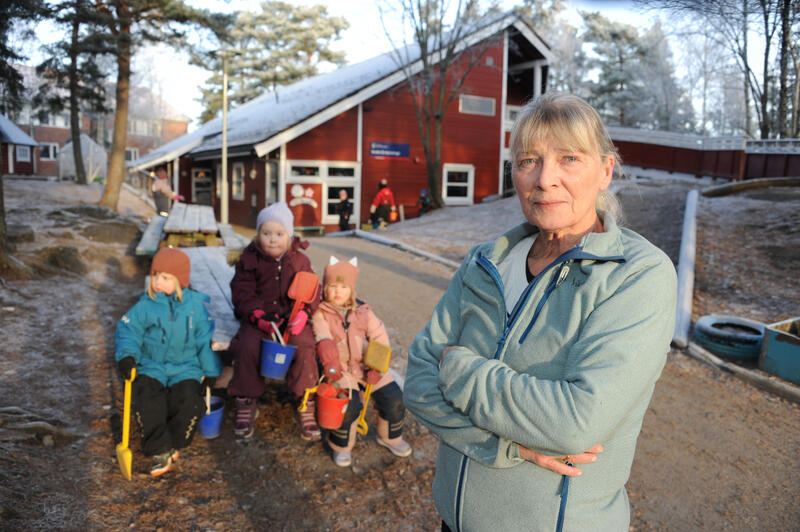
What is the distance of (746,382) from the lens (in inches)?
222

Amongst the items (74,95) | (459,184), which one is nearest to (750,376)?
(459,184)

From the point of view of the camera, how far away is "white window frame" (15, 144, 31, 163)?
45.6m

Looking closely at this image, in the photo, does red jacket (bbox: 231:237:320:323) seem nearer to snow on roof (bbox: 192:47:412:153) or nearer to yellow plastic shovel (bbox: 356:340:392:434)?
yellow plastic shovel (bbox: 356:340:392:434)

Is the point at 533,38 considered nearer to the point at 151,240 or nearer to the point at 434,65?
the point at 434,65

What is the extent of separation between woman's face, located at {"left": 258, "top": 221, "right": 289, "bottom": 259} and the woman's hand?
3414mm

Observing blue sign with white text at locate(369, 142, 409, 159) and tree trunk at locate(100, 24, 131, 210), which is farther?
blue sign with white text at locate(369, 142, 409, 159)

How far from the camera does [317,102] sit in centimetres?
2239

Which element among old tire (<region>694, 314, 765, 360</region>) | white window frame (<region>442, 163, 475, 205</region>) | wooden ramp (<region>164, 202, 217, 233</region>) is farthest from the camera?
white window frame (<region>442, 163, 475, 205</region>)

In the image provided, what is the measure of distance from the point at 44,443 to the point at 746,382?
6.18 m

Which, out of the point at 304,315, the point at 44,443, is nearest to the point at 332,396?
the point at 304,315

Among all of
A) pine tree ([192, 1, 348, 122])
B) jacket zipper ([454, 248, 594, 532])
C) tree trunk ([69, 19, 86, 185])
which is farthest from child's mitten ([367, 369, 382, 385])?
pine tree ([192, 1, 348, 122])

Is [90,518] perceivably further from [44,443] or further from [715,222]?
[715,222]

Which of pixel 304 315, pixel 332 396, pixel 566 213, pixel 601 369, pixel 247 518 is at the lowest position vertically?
pixel 247 518

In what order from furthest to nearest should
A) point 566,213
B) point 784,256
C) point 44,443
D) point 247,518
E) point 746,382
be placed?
1. point 784,256
2. point 746,382
3. point 44,443
4. point 247,518
5. point 566,213
